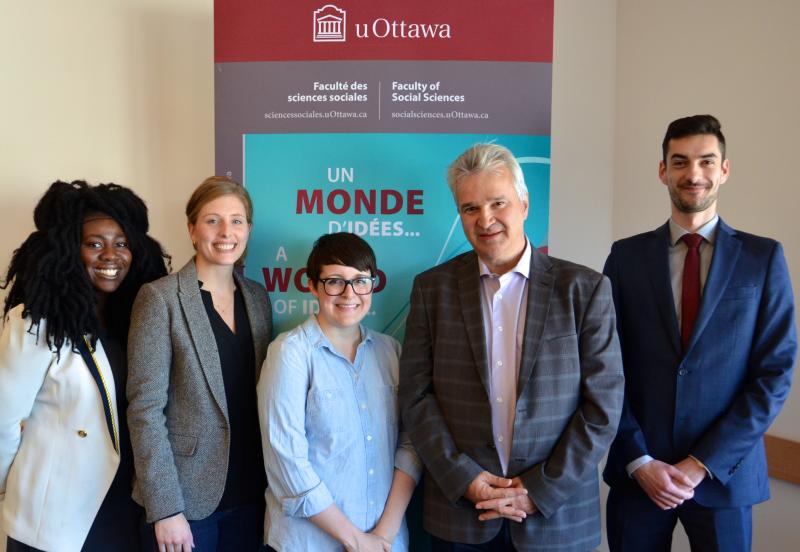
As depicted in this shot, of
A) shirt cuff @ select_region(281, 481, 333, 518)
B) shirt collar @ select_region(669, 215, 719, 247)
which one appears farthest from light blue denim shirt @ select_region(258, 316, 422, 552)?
shirt collar @ select_region(669, 215, 719, 247)

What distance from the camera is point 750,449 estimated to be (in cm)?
183

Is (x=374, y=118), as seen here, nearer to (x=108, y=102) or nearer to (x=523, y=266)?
(x=523, y=266)

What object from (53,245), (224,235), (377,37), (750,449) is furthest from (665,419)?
(53,245)

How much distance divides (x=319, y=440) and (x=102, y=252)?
3.09 ft

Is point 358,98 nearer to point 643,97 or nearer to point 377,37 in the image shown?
point 377,37

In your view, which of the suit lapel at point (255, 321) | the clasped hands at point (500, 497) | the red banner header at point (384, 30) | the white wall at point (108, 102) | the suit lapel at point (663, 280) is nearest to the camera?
the clasped hands at point (500, 497)

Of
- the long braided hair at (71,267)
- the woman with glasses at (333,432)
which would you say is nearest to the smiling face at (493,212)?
the woman with glasses at (333,432)

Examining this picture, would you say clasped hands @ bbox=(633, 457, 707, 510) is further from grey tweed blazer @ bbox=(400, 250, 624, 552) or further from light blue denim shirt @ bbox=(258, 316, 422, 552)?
light blue denim shirt @ bbox=(258, 316, 422, 552)

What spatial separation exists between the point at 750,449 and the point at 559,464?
25.6 inches

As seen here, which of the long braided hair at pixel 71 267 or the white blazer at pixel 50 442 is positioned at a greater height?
the long braided hair at pixel 71 267

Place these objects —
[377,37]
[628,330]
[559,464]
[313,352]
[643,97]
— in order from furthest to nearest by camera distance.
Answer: [643,97] → [377,37] → [628,330] → [313,352] → [559,464]

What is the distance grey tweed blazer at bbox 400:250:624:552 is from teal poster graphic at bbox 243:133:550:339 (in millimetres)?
554

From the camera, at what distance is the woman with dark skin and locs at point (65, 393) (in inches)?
A: 72.4

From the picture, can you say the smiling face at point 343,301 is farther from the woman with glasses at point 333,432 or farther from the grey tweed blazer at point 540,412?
the grey tweed blazer at point 540,412
